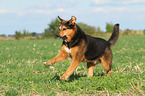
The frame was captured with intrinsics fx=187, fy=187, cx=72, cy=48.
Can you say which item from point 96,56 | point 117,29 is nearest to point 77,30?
point 96,56

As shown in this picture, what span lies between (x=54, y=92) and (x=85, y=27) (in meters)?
86.1

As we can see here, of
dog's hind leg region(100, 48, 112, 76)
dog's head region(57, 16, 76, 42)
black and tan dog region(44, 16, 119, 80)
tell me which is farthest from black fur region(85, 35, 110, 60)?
dog's head region(57, 16, 76, 42)

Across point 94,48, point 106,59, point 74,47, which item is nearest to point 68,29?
point 74,47

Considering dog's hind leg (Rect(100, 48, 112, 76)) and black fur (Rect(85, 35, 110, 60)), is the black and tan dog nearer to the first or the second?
black fur (Rect(85, 35, 110, 60))

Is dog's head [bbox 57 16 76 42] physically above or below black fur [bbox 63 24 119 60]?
above

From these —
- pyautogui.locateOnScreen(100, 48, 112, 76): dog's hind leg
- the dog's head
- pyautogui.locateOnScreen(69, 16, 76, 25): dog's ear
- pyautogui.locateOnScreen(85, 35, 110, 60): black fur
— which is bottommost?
pyautogui.locateOnScreen(100, 48, 112, 76): dog's hind leg

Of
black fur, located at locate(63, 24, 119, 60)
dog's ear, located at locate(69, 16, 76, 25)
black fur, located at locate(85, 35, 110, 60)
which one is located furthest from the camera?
black fur, located at locate(85, 35, 110, 60)

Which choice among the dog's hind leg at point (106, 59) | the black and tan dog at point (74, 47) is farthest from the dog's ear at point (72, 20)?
the dog's hind leg at point (106, 59)

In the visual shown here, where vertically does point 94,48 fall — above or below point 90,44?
below

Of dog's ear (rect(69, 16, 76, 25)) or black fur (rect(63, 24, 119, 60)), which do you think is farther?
black fur (rect(63, 24, 119, 60))

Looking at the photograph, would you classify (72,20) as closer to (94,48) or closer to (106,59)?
(94,48)

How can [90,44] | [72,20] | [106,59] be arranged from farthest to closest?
[106,59]
[90,44]
[72,20]

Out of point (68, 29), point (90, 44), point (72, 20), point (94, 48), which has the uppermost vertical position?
point (72, 20)

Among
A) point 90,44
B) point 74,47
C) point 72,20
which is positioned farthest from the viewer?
point 90,44
